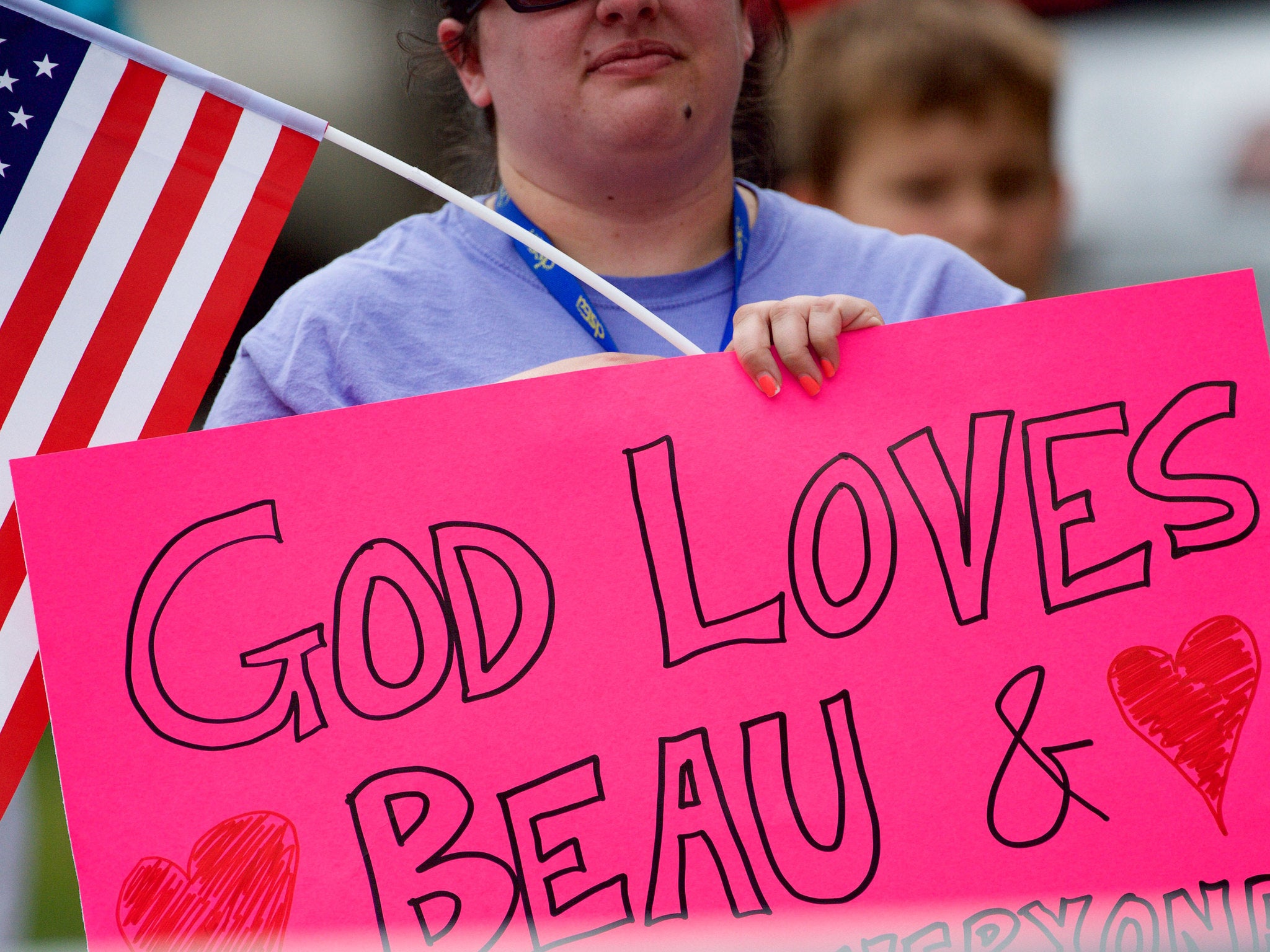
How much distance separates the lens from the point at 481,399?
1.20 m

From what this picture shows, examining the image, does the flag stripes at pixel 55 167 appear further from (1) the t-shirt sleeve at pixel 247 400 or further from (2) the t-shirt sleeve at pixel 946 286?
(2) the t-shirt sleeve at pixel 946 286

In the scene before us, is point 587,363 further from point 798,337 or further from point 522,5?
point 522,5

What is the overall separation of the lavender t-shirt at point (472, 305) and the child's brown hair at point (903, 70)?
39.7 inches

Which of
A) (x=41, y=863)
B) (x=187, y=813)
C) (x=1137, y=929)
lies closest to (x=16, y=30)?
(x=187, y=813)

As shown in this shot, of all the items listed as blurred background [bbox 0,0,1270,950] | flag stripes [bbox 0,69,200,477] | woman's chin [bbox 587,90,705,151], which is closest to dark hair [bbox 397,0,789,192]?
woman's chin [bbox 587,90,705,151]

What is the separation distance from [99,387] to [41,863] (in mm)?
3010

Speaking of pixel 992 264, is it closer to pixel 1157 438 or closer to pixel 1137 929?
pixel 1157 438

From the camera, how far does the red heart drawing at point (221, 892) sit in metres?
1.15

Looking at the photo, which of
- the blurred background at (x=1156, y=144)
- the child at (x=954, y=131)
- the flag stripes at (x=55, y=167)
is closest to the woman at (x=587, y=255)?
the flag stripes at (x=55, y=167)

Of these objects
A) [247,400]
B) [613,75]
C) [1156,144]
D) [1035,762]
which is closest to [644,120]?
[613,75]

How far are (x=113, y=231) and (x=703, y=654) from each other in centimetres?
73

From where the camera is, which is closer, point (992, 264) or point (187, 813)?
point (187, 813)

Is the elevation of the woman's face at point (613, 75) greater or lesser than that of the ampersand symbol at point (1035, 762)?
greater

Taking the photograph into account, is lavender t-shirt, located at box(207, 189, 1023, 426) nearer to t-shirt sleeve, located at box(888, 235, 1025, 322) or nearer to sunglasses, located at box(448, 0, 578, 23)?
t-shirt sleeve, located at box(888, 235, 1025, 322)
